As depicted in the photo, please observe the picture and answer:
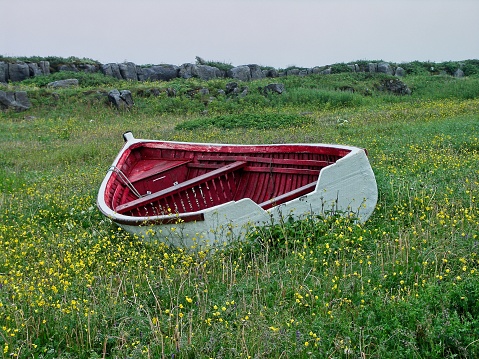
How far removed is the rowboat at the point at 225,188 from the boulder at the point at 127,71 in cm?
3102

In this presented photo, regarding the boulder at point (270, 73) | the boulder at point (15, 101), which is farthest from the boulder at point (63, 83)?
the boulder at point (270, 73)

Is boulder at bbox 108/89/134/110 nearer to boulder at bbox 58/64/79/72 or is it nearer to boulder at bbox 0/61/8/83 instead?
boulder at bbox 0/61/8/83

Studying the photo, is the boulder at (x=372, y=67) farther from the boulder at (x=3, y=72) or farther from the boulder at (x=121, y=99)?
the boulder at (x=3, y=72)

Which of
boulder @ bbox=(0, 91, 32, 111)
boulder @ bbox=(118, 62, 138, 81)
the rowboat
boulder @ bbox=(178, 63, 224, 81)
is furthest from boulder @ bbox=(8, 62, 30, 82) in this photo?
the rowboat

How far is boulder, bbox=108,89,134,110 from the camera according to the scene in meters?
24.9

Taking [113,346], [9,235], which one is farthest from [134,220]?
[113,346]

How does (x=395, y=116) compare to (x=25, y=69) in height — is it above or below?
below

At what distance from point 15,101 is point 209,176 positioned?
2089cm

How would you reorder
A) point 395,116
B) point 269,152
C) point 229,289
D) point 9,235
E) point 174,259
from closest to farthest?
point 229,289 < point 174,259 < point 9,235 < point 269,152 < point 395,116

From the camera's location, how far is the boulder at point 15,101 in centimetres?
2512

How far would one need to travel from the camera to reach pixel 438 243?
193 inches

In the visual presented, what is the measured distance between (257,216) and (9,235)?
10.6 ft

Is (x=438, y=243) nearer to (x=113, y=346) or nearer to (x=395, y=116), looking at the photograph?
(x=113, y=346)

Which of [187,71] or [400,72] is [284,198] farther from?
[400,72]
